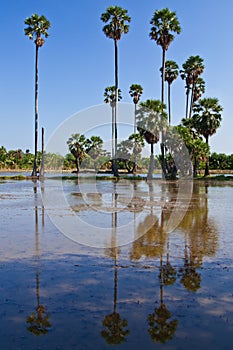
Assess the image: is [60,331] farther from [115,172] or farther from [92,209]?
[115,172]

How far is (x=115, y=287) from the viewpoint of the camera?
7.04 meters

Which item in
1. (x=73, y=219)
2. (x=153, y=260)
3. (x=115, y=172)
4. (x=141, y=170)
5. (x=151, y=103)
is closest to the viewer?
(x=153, y=260)

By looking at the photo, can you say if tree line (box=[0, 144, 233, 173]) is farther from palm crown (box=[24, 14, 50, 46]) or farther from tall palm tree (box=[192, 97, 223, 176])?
palm crown (box=[24, 14, 50, 46])

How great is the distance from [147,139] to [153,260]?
45.6m

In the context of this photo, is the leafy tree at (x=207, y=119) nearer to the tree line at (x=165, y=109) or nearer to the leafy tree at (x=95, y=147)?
the tree line at (x=165, y=109)

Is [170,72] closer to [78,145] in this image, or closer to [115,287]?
[78,145]

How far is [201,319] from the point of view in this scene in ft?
18.5

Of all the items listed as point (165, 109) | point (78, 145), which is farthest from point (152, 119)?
point (78, 145)

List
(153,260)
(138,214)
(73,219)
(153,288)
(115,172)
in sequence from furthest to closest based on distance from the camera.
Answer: (115,172) → (138,214) → (73,219) → (153,260) → (153,288)

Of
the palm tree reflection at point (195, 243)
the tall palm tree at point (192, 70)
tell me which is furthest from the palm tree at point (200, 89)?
the palm tree reflection at point (195, 243)

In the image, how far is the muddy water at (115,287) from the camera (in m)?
5.10

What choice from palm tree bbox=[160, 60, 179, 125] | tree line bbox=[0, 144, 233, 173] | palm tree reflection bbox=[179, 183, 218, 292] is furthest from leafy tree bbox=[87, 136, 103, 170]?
palm tree reflection bbox=[179, 183, 218, 292]

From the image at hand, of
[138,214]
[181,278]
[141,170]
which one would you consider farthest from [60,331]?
[141,170]

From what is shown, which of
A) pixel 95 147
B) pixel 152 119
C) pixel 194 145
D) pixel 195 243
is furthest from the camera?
pixel 95 147
